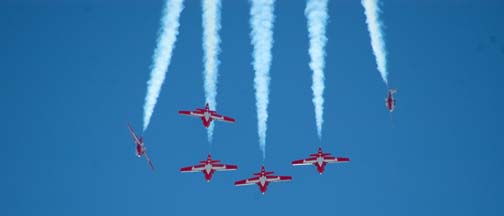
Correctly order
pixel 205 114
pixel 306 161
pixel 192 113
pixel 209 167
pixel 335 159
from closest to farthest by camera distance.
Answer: pixel 192 113 → pixel 205 114 → pixel 306 161 → pixel 335 159 → pixel 209 167

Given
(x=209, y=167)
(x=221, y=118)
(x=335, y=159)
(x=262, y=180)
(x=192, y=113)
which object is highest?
(x=221, y=118)

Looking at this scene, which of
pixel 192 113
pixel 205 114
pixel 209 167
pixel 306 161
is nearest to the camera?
pixel 192 113

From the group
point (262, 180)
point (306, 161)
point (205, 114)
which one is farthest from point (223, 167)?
point (306, 161)

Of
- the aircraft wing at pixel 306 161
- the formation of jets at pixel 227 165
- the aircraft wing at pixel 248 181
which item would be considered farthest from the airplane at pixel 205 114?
the aircraft wing at pixel 306 161

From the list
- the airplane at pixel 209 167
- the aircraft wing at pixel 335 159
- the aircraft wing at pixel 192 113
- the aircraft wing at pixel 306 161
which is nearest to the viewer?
the aircraft wing at pixel 192 113

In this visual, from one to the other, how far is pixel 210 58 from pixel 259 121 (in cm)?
459

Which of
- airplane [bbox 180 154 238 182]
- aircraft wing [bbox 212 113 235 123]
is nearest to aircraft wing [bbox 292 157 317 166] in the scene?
airplane [bbox 180 154 238 182]

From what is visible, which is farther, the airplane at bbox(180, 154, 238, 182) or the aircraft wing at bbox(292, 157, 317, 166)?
the airplane at bbox(180, 154, 238, 182)

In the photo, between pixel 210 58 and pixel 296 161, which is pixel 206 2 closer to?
pixel 210 58

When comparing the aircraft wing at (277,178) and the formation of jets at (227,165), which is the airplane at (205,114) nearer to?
the formation of jets at (227,165)

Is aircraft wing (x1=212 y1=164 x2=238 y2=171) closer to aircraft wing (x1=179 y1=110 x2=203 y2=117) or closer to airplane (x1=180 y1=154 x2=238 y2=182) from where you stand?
airplane (x1=180 y1=154 x2=238 y2=182)

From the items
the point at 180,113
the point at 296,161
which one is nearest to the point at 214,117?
the point at 180,113

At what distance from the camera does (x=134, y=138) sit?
174 feet

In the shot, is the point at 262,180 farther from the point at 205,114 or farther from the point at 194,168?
the point at 205,114
